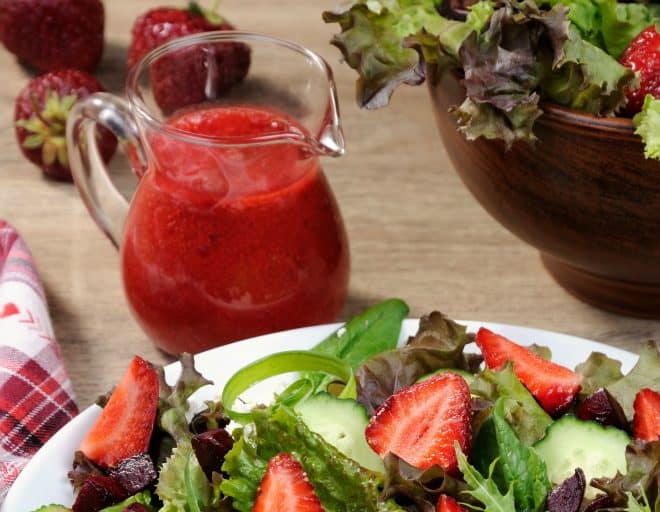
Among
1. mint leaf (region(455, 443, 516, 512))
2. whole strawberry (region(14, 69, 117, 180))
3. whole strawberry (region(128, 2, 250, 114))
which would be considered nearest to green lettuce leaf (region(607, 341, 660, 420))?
mint leaf (region(455, 443, 516, 512))

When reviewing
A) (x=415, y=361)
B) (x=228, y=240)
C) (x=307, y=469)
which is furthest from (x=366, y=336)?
(x=307, y=469)

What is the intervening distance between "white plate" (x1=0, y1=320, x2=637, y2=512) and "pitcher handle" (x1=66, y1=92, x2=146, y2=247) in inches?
13.7

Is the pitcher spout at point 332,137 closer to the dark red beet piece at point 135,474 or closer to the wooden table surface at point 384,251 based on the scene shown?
the wooden table surface at point 384,251

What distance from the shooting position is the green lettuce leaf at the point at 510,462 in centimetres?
119

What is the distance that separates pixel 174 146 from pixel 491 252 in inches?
23.5

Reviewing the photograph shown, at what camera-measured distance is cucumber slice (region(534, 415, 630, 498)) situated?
1228 mm

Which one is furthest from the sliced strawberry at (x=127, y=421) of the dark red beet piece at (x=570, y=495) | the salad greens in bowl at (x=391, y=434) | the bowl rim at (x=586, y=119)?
the bowl rim at (x=586, y=119)

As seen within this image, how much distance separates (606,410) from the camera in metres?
1.29

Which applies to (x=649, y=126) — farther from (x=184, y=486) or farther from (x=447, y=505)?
(x=184, y=486)

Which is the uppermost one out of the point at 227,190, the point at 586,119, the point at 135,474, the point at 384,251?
the point at 586,119

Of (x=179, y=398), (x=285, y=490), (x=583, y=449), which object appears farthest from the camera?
(x=179, y=398)

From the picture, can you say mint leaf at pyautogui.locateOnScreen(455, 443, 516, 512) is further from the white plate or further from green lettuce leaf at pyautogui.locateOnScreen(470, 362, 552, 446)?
the white plate

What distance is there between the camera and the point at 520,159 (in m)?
1.50

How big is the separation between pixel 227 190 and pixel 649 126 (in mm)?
526
